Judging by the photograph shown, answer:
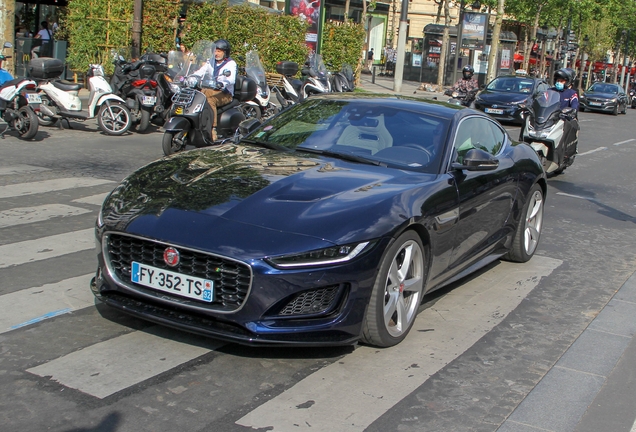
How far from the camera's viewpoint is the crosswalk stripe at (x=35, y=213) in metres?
7.64

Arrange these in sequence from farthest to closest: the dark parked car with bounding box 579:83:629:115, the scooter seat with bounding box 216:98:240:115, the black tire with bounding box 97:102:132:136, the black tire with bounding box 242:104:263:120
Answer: the dark parked car with bounding box 579:83:629:115, the black tire with bounding box 242:104:263:120, the black tire with bounding box 97:102:132:136, the scooter seat with bounding box 216:98:240:115

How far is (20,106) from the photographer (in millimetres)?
13516

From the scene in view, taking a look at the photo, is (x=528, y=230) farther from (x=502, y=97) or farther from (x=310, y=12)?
(x=310, y=12)

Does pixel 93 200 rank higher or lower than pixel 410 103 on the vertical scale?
lower

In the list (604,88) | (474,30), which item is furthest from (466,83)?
(604,88)

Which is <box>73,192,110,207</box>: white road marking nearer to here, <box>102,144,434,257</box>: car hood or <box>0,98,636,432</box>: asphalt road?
<box>0,98,636,432</box>: asphalt road

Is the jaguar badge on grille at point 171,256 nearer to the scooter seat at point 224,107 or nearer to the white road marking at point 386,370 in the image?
the white road marking at point 386,370

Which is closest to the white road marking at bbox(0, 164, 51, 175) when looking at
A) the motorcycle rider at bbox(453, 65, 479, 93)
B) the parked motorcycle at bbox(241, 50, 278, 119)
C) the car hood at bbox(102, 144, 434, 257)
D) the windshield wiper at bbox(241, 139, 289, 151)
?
the windshield wiper at bbox(241, 139, 289, 151)

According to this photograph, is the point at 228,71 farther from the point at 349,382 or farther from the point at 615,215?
the point at 349,382

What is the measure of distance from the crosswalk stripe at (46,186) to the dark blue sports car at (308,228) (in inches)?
151

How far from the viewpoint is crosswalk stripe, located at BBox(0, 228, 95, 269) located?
21.0ft

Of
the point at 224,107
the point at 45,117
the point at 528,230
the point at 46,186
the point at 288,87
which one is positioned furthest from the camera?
the point at 288,87

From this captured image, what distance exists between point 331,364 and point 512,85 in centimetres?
2328

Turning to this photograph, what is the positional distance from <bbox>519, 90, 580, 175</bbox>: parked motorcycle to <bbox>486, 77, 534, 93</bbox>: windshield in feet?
41.8
